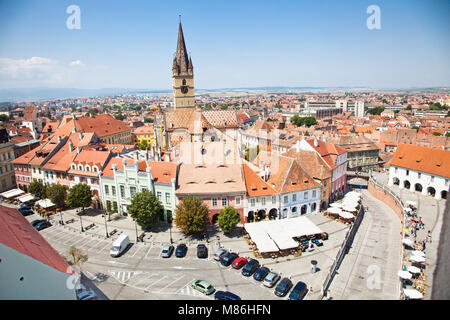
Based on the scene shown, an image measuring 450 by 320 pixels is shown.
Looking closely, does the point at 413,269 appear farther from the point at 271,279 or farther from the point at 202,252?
the point at 202,252

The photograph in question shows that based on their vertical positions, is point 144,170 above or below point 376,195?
above

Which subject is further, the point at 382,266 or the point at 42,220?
the point at 42,220

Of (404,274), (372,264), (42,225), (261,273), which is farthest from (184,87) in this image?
(404,274)

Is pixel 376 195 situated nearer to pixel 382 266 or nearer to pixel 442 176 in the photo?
pixel 442 176

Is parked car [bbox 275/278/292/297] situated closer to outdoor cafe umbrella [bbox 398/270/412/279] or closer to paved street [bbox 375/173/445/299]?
outdoor cafe umbrella [bbox 398/270/412/279]
